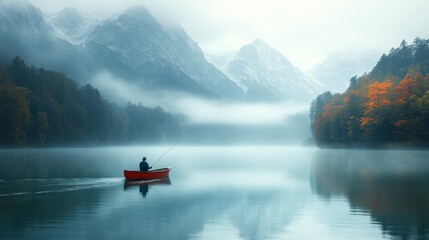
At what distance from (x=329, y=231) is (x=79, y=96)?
165 metres

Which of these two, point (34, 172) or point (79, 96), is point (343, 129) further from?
point (34, 172)

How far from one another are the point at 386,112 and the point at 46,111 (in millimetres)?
88831

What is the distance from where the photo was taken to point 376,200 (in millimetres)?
39062

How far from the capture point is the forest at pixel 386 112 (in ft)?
416

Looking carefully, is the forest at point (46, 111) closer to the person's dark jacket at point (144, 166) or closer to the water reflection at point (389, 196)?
the person's dark jacket at point (144, 166)

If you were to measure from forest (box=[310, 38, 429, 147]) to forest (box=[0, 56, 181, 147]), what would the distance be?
74.8 metres

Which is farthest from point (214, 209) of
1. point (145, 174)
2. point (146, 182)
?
point (145, 174)

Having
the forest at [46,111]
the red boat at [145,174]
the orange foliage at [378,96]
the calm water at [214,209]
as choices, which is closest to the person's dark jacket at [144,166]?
the red boat at [145,174]

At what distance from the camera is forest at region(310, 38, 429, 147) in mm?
126750

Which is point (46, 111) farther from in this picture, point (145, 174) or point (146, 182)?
point (146, 182)

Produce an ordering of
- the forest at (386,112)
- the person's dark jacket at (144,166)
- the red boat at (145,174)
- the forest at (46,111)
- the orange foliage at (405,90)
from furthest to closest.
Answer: the orange foliage at (405,90) < the forest at (386,112) < the forest at (46,111) < the person's dark jacket at (144,166) < the red boat at (145,174)

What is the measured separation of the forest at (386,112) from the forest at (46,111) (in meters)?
74.8

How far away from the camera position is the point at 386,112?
447 ft

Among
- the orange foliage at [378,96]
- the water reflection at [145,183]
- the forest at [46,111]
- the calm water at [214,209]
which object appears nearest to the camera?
the calm water at [214,209]
